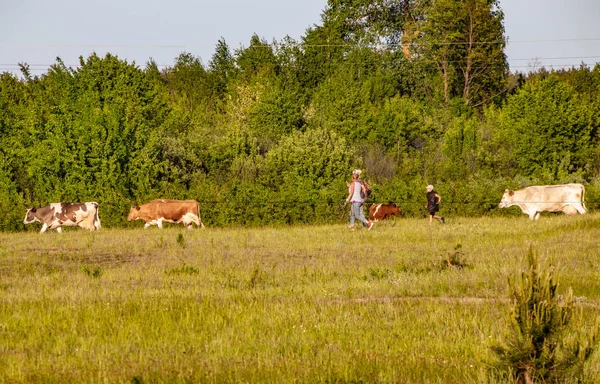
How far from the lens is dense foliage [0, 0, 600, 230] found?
38.4 m

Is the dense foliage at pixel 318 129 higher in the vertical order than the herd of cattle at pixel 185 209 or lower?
higher

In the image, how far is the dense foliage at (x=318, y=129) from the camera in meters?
38.4

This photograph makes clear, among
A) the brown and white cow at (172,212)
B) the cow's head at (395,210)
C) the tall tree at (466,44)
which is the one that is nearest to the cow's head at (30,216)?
the brown and white cow at (172,212)

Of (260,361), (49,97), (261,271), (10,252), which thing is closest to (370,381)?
(260,361)

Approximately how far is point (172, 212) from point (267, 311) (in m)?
22.4

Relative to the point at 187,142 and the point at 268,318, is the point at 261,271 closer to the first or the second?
the point at 268,318

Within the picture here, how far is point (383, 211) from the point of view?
118 ft

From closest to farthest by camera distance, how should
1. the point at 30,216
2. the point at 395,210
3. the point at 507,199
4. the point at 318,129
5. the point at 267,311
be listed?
the point at 267,311 → the point at 30,216 → the point at 507,199 → the point at 395,210 → the point at 318,129

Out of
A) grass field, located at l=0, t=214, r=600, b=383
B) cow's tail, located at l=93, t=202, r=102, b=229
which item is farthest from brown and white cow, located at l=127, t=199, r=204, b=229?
grass field, located at l=0, t=214, r=600, b=383

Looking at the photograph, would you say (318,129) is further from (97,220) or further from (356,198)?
(356,198)

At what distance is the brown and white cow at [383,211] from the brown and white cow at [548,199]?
15.6 ft

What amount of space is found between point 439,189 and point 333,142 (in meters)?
13.3

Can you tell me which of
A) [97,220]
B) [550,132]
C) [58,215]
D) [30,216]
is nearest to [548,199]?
[550,132]

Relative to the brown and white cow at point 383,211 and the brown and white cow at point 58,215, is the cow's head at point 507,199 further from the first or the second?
the brown and white cow at point 58,215
